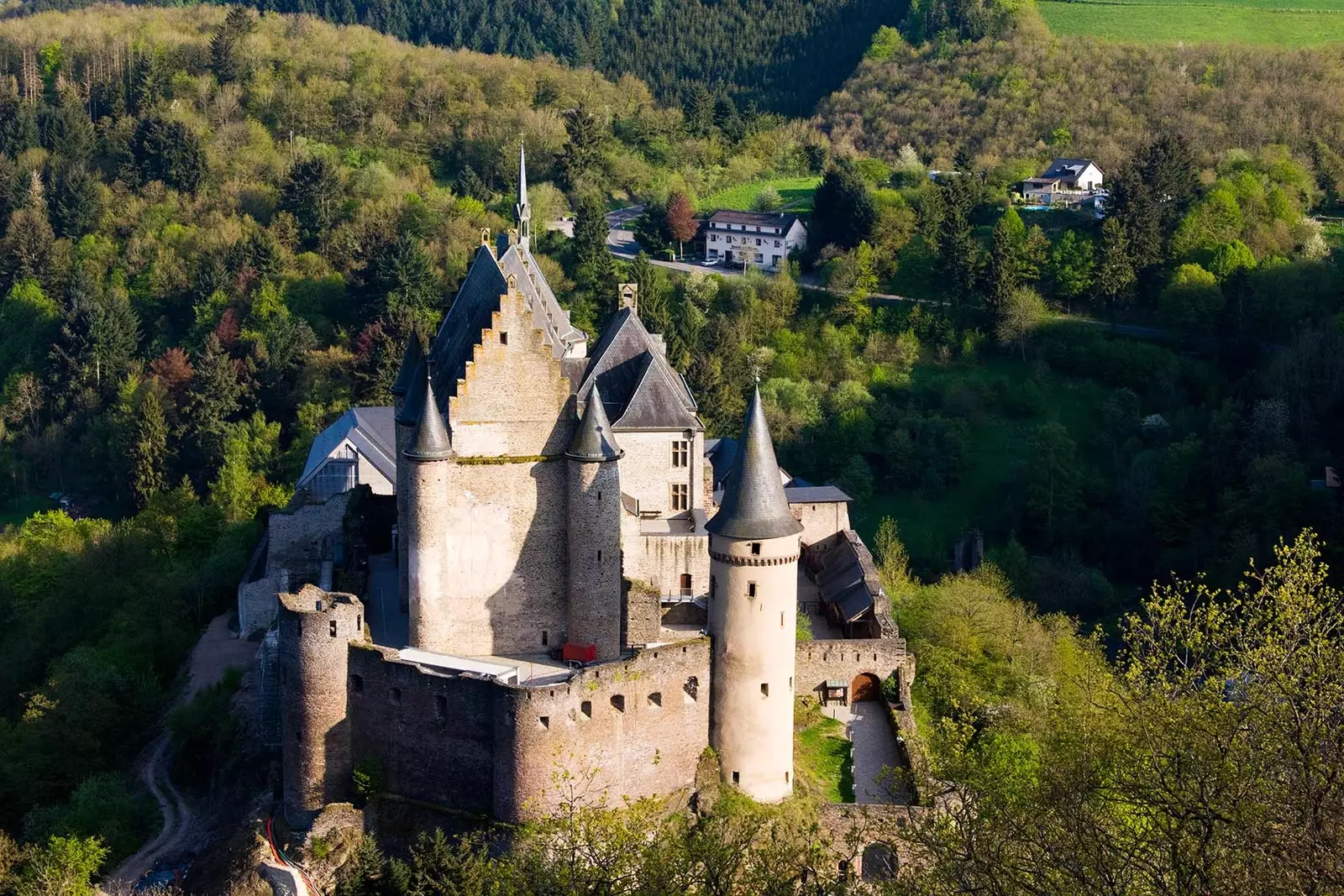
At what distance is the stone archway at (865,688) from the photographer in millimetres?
40875

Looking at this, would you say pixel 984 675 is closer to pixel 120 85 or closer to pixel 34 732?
pixel 34 732

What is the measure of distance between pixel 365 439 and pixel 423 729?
2282 cm

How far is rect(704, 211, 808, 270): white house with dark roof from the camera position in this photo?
91.5 m

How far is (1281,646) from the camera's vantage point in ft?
78.5

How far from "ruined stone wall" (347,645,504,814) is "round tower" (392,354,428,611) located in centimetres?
303

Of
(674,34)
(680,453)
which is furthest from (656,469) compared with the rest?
(674,34)

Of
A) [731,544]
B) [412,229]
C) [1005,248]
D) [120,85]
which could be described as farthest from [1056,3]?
[731,544]

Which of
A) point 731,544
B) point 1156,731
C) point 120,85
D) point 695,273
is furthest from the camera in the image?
point 120,85

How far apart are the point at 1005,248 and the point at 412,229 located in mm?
33824

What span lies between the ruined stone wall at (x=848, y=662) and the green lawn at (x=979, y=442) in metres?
24.5

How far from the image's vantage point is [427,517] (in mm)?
35312

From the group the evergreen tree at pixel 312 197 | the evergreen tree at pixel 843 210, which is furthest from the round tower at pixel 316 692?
the evergreen tree at pixel 312 197

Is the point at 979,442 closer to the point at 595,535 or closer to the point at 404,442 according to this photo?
the point at 595,535

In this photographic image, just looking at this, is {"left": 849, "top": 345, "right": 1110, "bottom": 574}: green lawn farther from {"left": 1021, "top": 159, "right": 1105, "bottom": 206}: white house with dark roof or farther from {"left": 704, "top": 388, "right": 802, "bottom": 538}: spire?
{"left": 704, "top": 388, "right": 802, "bottom": 538}: spire
